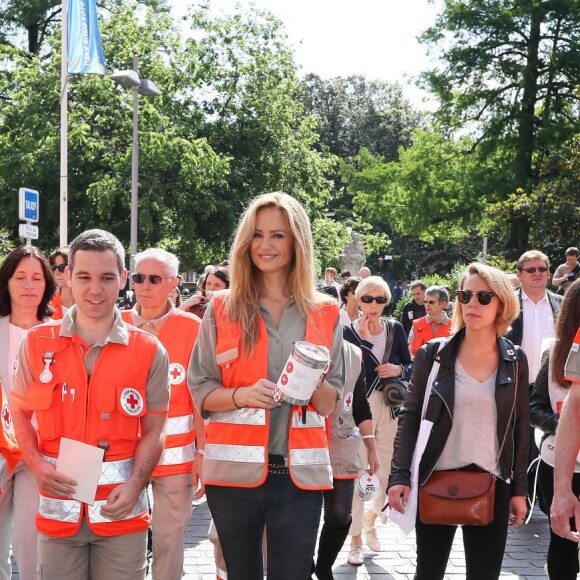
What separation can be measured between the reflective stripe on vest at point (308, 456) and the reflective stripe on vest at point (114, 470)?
65 cm

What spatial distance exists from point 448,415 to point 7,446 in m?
1.97

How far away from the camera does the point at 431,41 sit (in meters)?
32.9

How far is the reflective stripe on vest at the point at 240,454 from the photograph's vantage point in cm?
325

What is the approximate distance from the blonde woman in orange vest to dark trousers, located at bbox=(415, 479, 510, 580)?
2.91ft

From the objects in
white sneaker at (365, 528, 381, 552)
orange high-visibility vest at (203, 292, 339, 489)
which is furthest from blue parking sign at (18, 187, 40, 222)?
orange high-visibility vest at (203, 292, 339, 489)

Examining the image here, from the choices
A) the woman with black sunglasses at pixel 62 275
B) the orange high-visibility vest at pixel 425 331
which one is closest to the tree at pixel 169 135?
the orange high-visibility vest at pixel 425 331

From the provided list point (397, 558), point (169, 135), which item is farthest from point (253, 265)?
point (169, 135)

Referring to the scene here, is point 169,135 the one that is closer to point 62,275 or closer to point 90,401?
point 62,275

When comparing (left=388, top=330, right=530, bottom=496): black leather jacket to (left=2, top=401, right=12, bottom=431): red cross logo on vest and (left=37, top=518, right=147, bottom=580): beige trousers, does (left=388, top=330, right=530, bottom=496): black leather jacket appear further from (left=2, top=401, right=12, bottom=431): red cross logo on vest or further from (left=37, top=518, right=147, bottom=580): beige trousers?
(left=2, top=401, right=12, bottom=431): red cross logo on vest

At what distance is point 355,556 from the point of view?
6195 mm

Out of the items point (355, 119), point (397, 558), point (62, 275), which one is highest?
point (355, 119)

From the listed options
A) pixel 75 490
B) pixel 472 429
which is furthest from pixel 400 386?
pixel 75 490

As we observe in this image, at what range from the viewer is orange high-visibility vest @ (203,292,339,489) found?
325 centimetres

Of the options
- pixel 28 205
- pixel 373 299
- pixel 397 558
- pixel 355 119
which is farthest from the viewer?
pixel 355 119
